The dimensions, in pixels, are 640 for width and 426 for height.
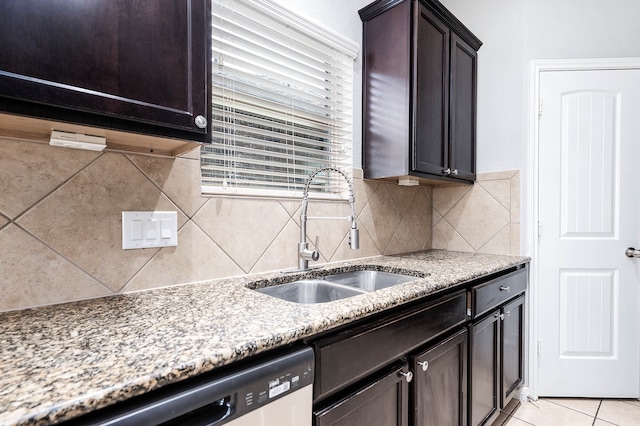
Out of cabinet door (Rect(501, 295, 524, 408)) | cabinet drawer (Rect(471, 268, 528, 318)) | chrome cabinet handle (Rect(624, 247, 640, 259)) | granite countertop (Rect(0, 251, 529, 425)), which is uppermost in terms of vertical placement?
chrome cabinet handle (Rect(624, 247, 640, 259))

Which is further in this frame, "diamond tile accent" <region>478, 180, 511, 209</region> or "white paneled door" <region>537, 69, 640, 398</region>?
"diamond tile accent" <region>478, 180, 511, 209</region>

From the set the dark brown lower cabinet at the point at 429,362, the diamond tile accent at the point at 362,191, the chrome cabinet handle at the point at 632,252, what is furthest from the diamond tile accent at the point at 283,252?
the chrome cabinet handle at the point at 632,252

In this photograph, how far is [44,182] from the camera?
99cm

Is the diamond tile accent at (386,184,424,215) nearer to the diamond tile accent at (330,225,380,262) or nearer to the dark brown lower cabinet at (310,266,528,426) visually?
the diamond tile accent at (330,225,380,262)

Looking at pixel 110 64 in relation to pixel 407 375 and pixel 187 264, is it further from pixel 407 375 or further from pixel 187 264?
pixel 407 375

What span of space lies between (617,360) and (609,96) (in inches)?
64.7

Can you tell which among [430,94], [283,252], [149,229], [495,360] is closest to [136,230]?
[149,229]

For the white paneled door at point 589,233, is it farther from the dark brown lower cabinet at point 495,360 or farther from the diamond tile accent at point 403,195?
the diamond tile accent at point 403,195

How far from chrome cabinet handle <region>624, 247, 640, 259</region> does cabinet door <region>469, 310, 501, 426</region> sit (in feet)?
3.28

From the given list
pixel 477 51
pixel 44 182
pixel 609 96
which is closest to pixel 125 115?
pixel 44 182

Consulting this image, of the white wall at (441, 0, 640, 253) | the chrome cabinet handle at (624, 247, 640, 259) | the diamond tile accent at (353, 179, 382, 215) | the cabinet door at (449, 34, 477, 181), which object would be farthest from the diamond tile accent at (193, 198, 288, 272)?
the chrome cabinet handle at (624, 247, 640, 259)

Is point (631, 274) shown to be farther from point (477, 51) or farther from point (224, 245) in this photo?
point (224, 245)

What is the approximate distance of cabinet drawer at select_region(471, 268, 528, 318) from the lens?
1562mm

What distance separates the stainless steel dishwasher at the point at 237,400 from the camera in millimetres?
569
